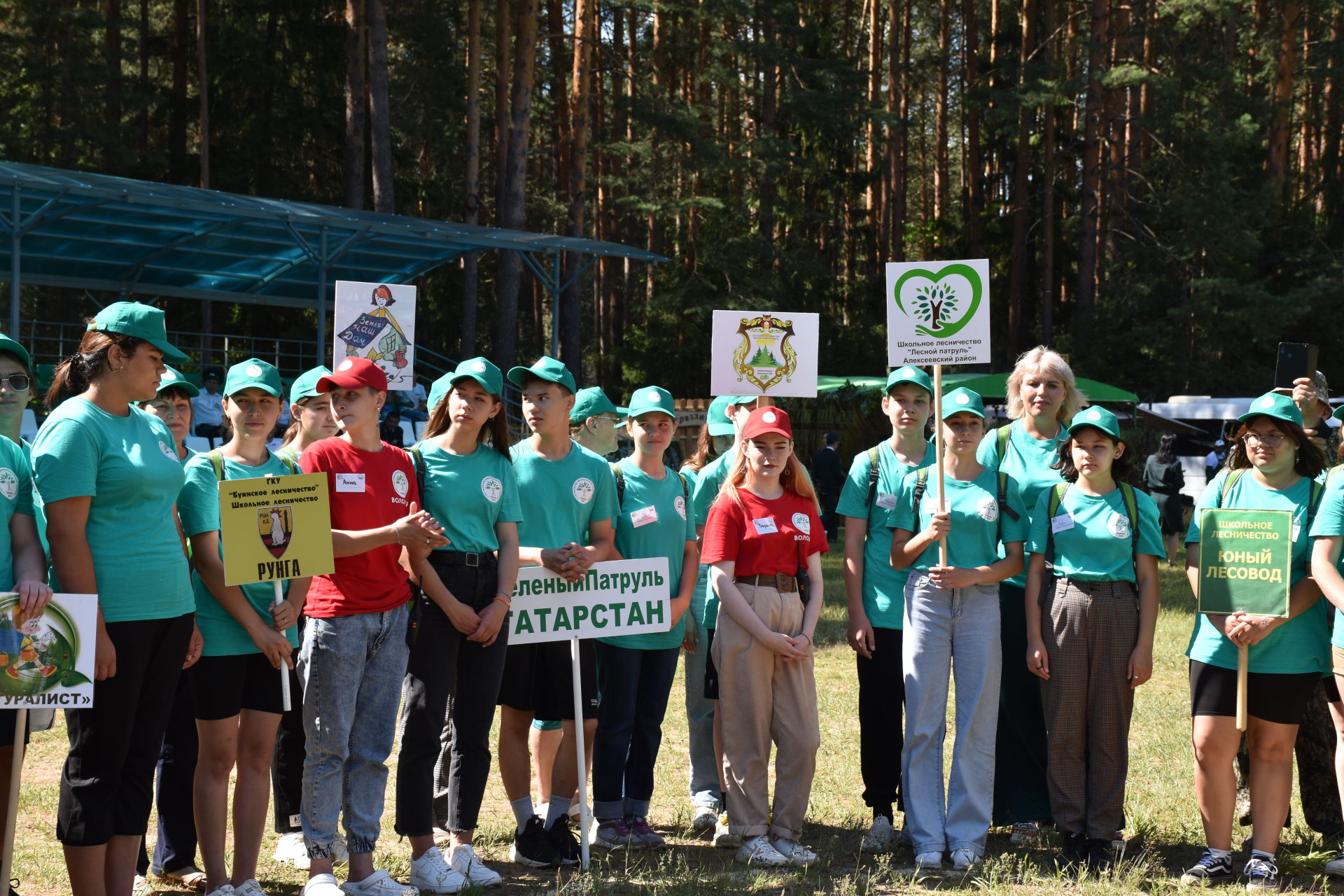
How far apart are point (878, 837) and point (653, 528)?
170 centimetres

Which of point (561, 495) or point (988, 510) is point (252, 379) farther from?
point (988, 510)

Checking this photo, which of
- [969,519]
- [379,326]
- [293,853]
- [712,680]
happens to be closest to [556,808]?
[712,680]

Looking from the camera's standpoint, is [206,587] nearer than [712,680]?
Yes

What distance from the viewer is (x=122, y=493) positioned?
380 centimetres

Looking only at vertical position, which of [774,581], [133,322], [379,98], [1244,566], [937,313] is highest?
[379,98]

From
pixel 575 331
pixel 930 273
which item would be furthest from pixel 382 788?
pixel 575 331

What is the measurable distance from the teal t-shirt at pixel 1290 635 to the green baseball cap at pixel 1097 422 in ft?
1.56

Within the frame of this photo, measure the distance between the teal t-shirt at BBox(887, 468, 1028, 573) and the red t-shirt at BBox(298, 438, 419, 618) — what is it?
2162 mm

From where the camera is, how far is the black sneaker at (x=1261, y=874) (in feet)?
15.8

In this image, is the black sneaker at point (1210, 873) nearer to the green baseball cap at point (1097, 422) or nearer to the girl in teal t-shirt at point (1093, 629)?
the girl in teal t-shirt at point (1093, 629)

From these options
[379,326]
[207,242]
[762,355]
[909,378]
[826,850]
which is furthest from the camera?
[207,242]

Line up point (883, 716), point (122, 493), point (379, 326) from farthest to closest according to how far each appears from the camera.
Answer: point (379, 326), point (883, 716), point (122, 493)

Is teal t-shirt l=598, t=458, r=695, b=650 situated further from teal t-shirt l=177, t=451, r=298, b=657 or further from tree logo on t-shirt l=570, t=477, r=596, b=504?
teal t-shirt l=177, t=451, r=298, b=657

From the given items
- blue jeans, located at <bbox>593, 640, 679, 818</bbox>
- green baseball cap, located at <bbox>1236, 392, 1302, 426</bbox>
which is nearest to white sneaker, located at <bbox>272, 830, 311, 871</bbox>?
blue jeans, located at <bbox>593, 640, 679, 818</bbox>
